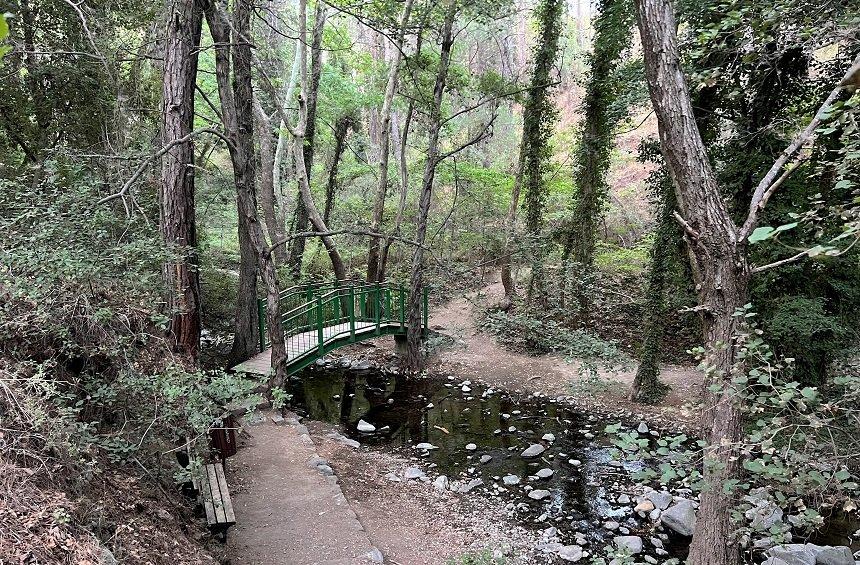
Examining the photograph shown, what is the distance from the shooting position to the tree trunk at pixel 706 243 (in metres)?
3.33

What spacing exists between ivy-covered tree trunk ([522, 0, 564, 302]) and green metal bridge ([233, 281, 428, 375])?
2774mm

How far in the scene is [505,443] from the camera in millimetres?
7711

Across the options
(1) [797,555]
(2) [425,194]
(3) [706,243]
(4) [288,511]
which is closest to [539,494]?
(1) [797,555]

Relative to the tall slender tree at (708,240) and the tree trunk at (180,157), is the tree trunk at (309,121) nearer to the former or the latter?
the tree trunk at (180,157)

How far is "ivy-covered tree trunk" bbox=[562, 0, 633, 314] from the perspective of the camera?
397 inches

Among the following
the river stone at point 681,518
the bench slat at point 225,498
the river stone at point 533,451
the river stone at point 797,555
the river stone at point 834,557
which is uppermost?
the bench slat at point 225,498

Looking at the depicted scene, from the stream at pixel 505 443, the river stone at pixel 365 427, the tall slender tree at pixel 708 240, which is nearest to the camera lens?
the tall slender tree at pixel 708 240

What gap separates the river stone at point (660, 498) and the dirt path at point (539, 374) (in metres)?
1.64

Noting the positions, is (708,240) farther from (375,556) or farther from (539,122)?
(539,122)

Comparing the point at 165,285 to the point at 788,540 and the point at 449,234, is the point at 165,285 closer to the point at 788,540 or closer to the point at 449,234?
the point at 788,540

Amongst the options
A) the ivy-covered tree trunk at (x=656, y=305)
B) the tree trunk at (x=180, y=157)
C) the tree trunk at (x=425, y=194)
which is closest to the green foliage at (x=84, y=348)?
the tree trunk at (x=180, y=157)

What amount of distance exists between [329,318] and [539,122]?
6.12m

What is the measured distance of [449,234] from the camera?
1406 centimetres

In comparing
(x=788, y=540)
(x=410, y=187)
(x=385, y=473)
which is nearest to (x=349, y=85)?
(x=410, y=187)
